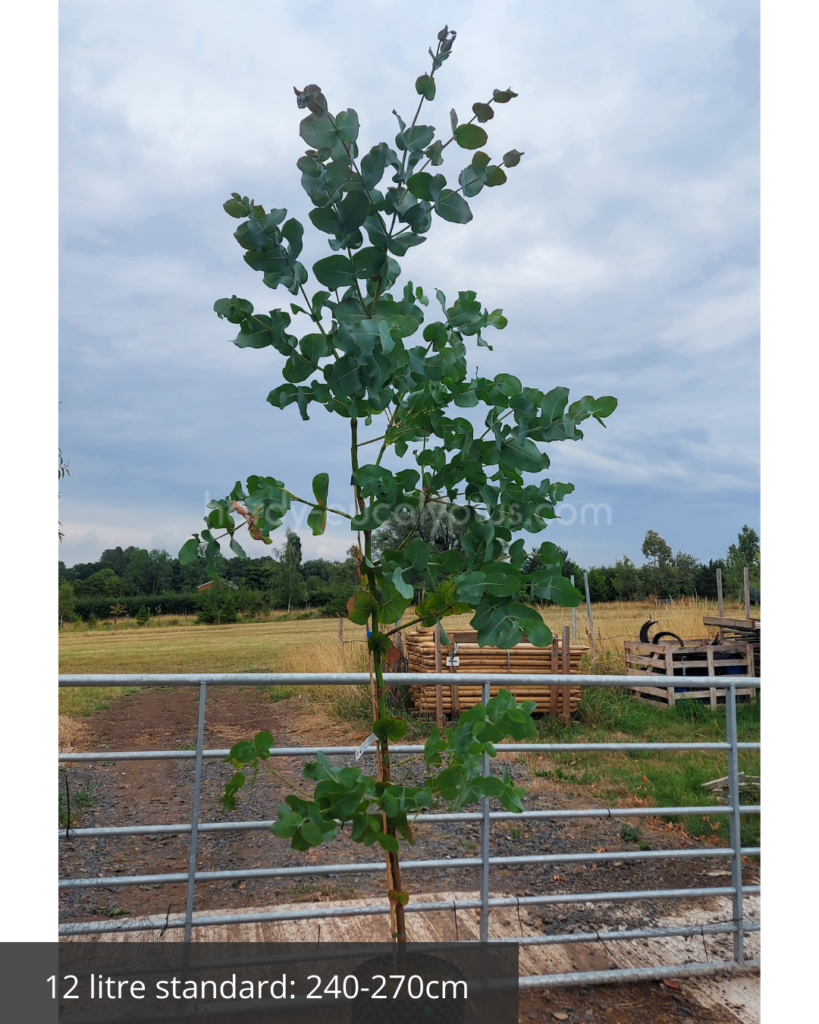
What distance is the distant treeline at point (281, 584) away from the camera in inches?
315

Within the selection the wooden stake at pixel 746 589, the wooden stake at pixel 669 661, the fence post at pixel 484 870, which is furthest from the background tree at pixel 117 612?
the wooden stake at pixel 746 589

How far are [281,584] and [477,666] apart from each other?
8.44 ft

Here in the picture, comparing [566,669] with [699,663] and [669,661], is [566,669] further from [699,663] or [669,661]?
[699,663]

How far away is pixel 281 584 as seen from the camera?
26.8 feet

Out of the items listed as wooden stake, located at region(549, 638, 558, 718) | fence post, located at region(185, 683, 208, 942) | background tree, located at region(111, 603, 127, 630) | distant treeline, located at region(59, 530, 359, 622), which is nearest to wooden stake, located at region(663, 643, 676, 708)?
wooden stake, located at region(549, 638, 558, 718)

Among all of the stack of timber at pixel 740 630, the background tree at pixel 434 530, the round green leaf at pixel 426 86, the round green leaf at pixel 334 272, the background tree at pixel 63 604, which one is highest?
the round green leaf at pixel 426 86

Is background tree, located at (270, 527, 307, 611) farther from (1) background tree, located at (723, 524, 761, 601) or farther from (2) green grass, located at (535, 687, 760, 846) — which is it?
(1) background tree, located at (723, 524, 761, 601)

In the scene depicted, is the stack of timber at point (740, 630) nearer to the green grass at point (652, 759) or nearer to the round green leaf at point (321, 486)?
the green grass at point (652, 759)

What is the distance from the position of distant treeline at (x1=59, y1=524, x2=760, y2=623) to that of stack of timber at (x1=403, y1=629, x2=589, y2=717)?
1143 mm

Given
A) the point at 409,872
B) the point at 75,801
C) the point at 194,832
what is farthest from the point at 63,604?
the point at 75,801

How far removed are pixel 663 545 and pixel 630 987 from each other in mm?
10259

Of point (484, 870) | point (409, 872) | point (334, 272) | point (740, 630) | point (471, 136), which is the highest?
point (471, 136)

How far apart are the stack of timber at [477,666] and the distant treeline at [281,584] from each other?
1.14 metres
